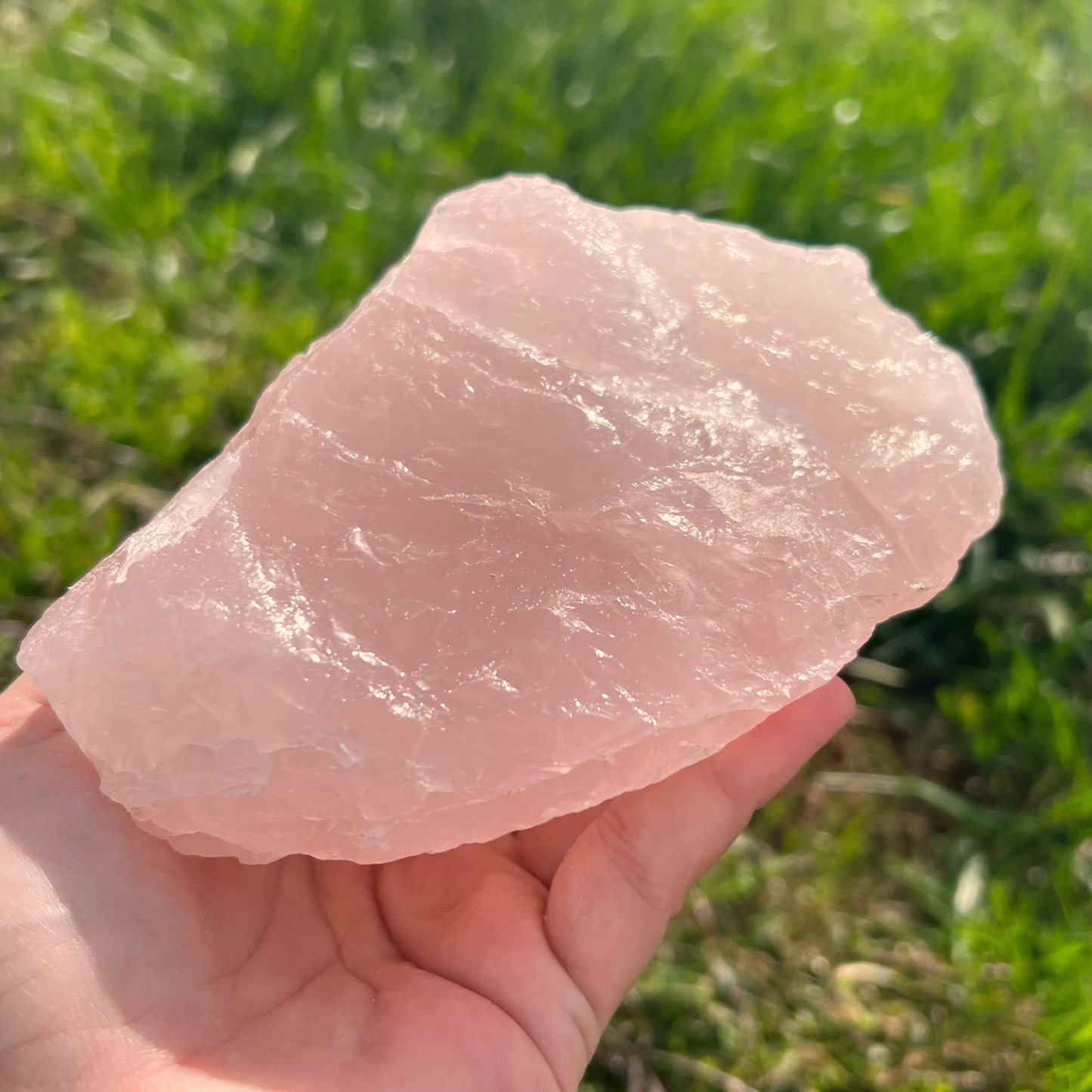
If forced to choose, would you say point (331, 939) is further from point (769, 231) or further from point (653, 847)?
point (769, 231)

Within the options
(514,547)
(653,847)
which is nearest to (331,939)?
(653,847)

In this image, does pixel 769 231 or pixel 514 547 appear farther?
pixel 769 231

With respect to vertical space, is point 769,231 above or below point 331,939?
above

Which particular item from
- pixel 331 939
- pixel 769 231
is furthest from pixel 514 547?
pixel 769 231

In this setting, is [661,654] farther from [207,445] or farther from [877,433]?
[207,445]

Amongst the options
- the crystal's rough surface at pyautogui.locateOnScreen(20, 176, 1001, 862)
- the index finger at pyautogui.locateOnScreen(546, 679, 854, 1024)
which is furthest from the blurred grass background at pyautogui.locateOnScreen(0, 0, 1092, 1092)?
the crystal's rough surface at pyautogui.locateOnScreen(20, 176, 1001, 862)

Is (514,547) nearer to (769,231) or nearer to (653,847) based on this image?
(653,847)

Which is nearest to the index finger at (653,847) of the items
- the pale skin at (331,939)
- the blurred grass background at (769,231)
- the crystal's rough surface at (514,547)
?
the pale skin at (331,939)

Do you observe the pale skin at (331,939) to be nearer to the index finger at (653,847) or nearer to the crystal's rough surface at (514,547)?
the index finger at (653,847)
